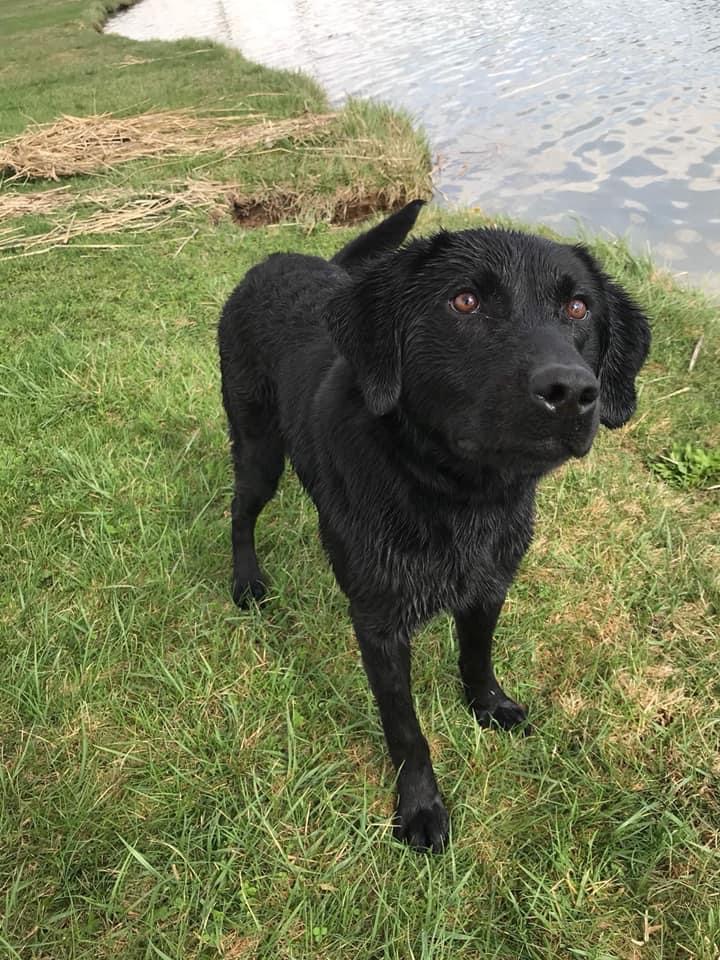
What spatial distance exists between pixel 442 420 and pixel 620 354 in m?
0.62

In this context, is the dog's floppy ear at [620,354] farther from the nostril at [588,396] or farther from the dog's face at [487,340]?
the nostril at [588,396]

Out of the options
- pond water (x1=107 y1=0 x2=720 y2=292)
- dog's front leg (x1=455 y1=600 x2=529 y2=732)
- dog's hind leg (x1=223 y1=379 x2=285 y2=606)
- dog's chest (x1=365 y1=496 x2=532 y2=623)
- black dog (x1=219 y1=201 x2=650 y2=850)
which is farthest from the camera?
pond water (x1=107 y1=0 x2=720 y2=292)

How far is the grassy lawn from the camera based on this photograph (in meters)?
1.75

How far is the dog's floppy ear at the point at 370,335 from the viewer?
160 cm

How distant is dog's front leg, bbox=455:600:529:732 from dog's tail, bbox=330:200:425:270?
1372 mm

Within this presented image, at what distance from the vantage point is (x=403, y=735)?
1930 millimetres

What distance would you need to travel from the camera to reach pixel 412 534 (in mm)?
1748

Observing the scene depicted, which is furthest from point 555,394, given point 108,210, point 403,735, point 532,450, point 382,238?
point 108,210

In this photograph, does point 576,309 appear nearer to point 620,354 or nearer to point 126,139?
point 620,354

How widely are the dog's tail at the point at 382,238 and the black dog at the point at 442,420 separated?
0.58 meters

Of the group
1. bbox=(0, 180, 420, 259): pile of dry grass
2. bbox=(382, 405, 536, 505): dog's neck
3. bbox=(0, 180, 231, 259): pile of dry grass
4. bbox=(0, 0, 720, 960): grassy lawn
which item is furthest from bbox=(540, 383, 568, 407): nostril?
bbox=(0, 180, 231, 259): pile of dry grass

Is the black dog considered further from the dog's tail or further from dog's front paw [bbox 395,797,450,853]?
the dog's tail

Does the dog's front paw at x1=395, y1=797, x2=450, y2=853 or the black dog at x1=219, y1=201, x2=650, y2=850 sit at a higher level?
the black dog at x1=219, y1=201, x2=650, y2=850

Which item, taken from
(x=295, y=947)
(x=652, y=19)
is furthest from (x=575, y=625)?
(x=652, y=19)
